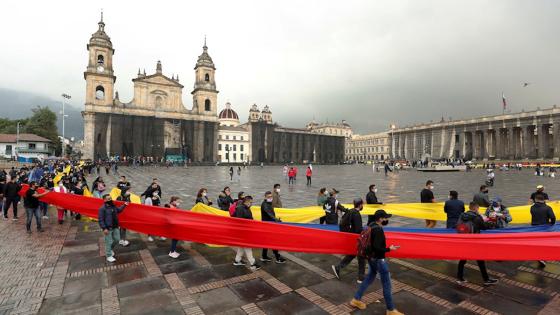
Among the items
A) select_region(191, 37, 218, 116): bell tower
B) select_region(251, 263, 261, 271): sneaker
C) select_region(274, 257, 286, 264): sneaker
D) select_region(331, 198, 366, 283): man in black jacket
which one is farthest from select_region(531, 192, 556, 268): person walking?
select_region(191, 37, 218, 116): bell tower

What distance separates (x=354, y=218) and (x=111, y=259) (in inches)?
207

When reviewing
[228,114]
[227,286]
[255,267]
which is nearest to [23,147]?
[228,114]

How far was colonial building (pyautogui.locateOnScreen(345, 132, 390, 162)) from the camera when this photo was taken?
402ft

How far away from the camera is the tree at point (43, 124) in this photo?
7512cm

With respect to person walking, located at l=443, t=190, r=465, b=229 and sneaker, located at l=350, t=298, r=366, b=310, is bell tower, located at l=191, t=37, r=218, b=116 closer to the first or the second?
person walking, located at l=443, t=190, r=465, b=229

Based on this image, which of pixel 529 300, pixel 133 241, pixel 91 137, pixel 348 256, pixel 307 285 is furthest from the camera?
pixel 91 137

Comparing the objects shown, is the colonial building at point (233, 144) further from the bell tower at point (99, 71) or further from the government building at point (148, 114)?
the bell tower at point (99, 71)

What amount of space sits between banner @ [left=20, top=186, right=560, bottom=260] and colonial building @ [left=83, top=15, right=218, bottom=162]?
189ft

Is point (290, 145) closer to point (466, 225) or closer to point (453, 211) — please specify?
point (453, 211)

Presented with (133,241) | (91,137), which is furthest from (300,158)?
(133,241)

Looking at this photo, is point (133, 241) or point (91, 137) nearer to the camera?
point (133, 241)

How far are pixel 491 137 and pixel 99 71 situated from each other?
95.4m

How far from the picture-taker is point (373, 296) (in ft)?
15.2

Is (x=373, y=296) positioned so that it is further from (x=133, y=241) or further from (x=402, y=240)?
(x=133, y=241)
